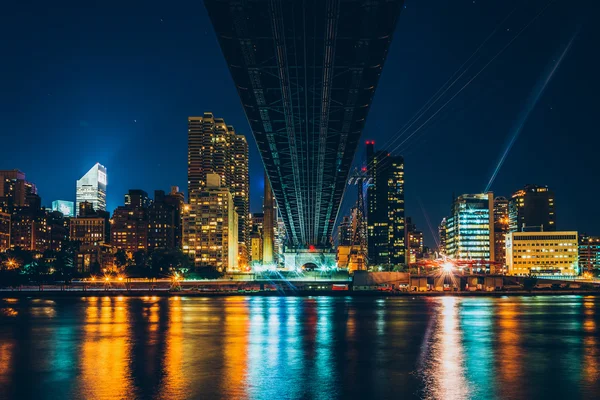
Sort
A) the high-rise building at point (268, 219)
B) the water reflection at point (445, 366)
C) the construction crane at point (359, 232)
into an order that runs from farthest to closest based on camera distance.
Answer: the high-rise building at point (268, 219) → the construction crane at point (359, 232) → the water reflection at point (445, 366)

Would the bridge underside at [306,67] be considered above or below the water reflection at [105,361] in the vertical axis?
above

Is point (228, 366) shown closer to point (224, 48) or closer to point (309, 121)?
point (224, 48)

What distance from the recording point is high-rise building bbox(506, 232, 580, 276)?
167625 mm

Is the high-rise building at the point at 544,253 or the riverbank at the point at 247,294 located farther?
the high-rise building at the point at 544,253

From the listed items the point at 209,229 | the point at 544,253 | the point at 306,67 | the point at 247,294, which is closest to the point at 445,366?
the point at 306,67

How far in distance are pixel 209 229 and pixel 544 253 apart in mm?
98879

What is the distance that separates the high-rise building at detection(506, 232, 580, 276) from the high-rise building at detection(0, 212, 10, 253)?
499 ft

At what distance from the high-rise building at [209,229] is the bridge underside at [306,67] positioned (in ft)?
410

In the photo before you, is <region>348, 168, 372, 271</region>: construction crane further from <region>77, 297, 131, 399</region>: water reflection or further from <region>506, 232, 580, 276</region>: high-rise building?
<region>77, 297, 131, 399</region>: water reflection

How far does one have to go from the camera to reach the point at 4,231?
618ft

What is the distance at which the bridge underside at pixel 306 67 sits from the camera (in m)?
28.4

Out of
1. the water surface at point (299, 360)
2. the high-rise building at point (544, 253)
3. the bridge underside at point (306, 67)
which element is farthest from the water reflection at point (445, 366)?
the high-rise building at point (544, 253)

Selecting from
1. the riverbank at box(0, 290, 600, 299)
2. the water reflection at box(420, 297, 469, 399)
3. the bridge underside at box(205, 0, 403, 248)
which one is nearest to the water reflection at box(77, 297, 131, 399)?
the water reflection at box(420, 297, 469, 399)

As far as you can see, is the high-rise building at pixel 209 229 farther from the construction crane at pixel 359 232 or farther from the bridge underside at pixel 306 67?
the bridge underside at pixel 306 67
